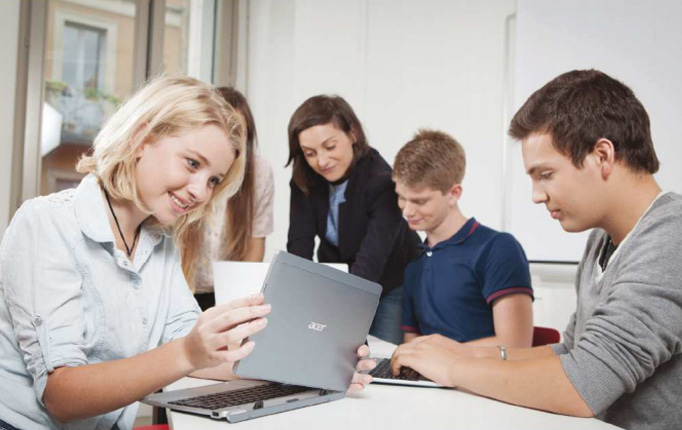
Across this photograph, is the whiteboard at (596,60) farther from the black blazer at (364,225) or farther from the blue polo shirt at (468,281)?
the blue polo shirt at (468,281)

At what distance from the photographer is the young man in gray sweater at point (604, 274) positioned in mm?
938

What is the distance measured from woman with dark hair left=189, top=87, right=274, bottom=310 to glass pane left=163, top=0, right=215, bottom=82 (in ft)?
4.57

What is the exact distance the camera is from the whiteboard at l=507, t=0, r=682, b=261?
2.56m

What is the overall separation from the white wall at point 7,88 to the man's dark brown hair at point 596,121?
2.63 metres

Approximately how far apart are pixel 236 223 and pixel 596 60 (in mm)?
1755

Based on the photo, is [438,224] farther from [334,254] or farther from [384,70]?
[384,70]

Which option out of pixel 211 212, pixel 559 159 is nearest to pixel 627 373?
pixel 559 159

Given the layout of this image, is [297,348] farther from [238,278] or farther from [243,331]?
[238,278]

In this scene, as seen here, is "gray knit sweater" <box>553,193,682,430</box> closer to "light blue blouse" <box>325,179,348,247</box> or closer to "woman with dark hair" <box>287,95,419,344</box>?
"woman with dark hair" <box>287,95,419,344</box>

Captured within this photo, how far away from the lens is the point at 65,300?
988 mm

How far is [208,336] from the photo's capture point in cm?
85

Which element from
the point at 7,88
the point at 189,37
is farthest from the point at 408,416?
the point at 189,37

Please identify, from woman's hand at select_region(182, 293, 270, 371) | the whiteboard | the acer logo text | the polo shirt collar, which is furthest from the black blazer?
woman's hand at select_region(182, 293, 270, 371)

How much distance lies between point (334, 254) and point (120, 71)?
1715mm
